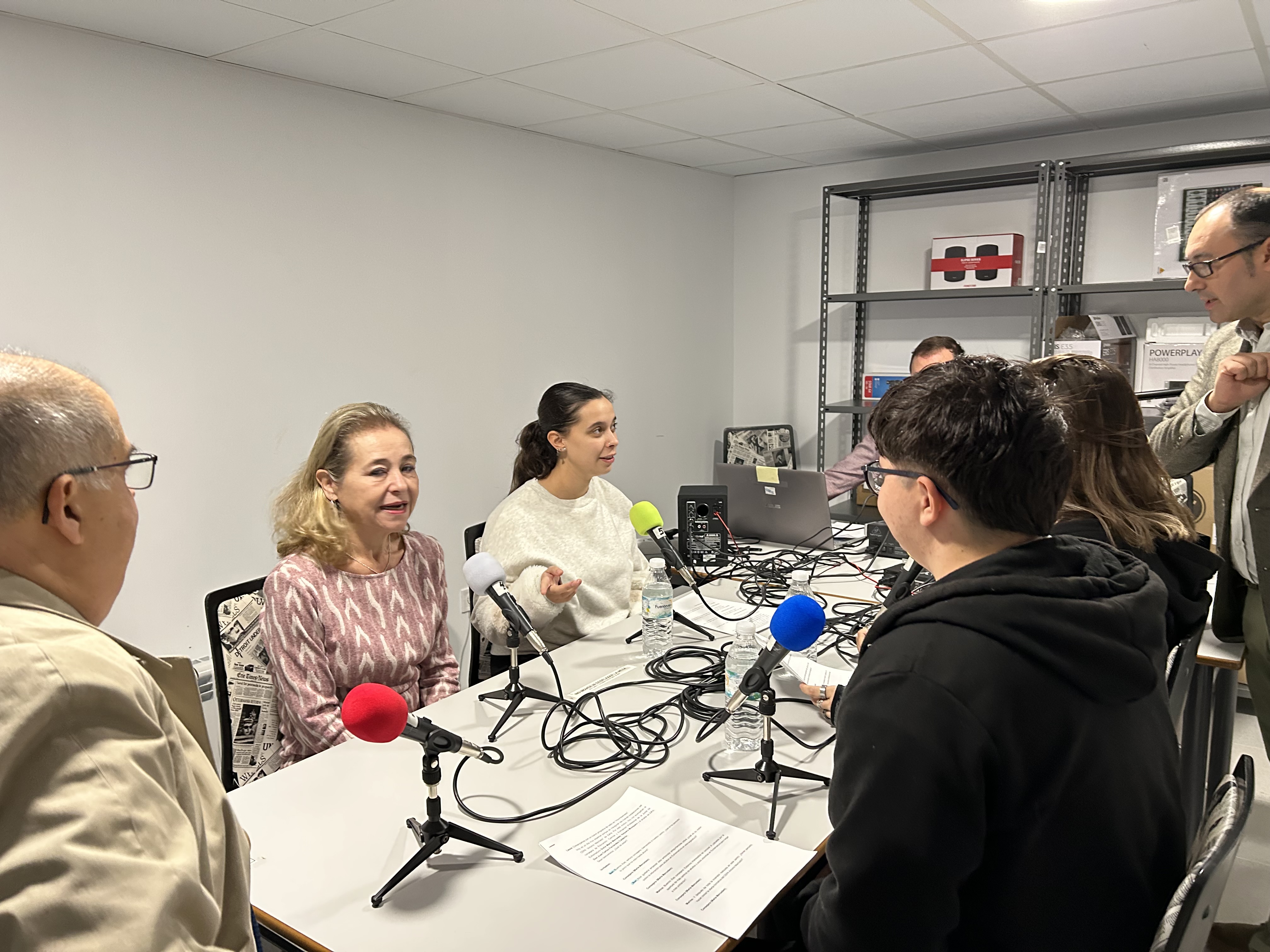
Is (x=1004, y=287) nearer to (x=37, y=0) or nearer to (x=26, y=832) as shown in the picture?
(x=37, y=0)

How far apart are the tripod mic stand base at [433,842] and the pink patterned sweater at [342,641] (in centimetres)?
54

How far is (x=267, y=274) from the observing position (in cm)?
296

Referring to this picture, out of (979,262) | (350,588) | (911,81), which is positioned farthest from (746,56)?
(350,588)

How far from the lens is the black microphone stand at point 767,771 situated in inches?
58.4

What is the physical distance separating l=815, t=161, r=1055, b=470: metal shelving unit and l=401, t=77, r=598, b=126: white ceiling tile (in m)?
1.64

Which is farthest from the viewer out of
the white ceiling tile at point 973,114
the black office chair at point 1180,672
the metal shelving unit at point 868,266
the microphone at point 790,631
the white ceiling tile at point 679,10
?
the metal shelving unit at point 868,266

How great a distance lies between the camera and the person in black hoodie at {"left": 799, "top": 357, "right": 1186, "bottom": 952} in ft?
3.10

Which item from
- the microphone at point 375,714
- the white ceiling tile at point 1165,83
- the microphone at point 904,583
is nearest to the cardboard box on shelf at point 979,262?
the white ceiling tile at point 1165,83

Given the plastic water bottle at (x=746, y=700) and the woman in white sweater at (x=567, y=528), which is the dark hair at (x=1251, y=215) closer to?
the plastic water bottle at (x=746, y=700)

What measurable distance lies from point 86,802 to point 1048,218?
13.9 feet

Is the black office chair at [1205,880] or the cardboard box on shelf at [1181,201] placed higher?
the cardboard box on shelf at [1181,201]

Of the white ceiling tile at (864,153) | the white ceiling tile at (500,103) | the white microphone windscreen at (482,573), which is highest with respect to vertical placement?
the white ceiling tile at (864,153)

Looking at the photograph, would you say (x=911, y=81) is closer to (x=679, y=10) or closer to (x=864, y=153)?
(x=679, y=10)

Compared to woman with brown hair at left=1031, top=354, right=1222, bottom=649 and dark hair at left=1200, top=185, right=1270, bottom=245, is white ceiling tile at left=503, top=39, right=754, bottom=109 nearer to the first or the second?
dark hair at left=1200, top=185, right=1270, bottom=245
